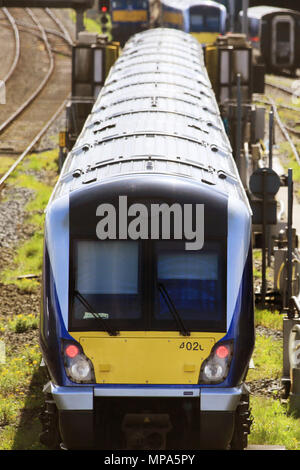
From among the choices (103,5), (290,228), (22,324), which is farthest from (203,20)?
(290,228)

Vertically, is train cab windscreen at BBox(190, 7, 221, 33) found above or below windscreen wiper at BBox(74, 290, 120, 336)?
above

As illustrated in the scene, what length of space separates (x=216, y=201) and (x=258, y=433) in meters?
2.36

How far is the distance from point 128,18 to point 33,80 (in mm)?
12419

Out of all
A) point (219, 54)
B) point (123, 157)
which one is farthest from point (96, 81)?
point (123, 157)

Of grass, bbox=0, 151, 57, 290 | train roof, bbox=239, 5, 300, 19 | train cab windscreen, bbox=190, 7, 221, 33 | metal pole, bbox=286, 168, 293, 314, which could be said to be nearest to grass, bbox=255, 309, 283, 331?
metal pole, bbox=286, 168, 293, 314

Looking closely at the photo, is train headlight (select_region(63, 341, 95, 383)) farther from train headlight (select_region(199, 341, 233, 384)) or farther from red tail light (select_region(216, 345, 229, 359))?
red tail light (select_region(216, 345, 229, 359))

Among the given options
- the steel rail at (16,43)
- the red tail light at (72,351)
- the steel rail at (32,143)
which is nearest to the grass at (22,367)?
the red tail light at (72,351)

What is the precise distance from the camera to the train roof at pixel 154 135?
852 centimetres

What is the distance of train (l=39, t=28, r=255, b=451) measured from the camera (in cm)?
780

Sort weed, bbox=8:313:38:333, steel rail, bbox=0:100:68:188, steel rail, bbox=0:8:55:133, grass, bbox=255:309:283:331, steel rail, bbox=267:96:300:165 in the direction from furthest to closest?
steel rail, bbox=0:8:55:133, steel rail, bbox=267:96:300:165, steel rail, bbox=0:100:68:188, grass, bbox=255:309:283:331, weed, bbox=8:313:38:333

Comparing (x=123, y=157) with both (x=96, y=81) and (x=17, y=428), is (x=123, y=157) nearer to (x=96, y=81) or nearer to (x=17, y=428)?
(x=17, y=428)

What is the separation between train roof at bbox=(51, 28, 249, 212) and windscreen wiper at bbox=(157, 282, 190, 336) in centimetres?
102

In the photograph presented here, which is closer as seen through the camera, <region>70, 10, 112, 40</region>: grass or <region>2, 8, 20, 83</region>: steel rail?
<region>2, 8, 20, 83</region>: steel rail

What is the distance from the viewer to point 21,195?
66.4ft
